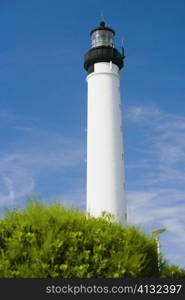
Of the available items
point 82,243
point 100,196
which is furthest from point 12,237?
point 100,196

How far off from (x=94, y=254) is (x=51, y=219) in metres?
1.08

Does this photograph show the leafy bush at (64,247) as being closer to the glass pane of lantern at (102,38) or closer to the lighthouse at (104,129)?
the lighthouse at (104,129)

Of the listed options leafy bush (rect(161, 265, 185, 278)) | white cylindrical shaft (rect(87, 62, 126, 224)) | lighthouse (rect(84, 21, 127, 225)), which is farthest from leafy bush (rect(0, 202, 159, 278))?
lighthouse (rect(84, 21, 127, 225))

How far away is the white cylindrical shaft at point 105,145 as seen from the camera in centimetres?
2177

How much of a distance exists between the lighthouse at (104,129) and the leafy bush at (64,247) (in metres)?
12.3

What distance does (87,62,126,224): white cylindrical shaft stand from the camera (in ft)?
71.4

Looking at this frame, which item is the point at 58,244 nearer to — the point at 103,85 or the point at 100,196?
the point at 100,196

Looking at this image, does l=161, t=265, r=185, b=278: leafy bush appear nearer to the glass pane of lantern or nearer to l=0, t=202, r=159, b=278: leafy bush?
l=0, t=202, r=159, b=278: leafy bush

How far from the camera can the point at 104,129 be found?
2308cm

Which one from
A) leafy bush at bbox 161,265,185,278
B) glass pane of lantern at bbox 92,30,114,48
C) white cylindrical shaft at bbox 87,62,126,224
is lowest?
leafy bush at bbox 161,265,185,278

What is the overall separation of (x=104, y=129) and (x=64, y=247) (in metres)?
15.3

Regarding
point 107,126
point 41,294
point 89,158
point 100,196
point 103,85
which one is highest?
point 103,85

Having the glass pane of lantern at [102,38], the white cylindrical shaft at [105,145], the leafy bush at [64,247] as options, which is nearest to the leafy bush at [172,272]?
the leafy bush at [64,247]

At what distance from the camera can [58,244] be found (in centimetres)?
799
